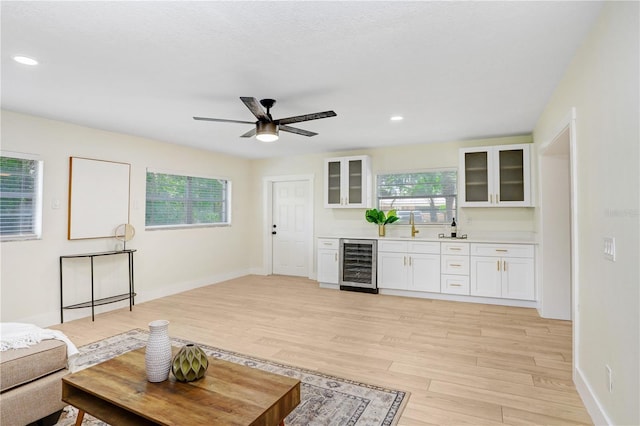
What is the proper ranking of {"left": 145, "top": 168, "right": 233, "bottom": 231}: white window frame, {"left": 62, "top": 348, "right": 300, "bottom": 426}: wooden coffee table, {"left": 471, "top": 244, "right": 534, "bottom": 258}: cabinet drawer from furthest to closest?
{"left": 145, "top": 168, "right": 233, "bottom": 231}: white window frame, {"left": 471, "top": 244, "right": 534, "bottom": 258}: cabinet drawer, {"left": 62, "top": 348, "right": 300, "bottom": 426}: wooden coffee table

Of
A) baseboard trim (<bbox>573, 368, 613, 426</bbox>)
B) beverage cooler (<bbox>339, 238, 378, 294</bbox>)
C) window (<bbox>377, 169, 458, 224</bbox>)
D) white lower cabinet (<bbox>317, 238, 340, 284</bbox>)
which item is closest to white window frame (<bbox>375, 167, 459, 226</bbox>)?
window (<bbox>377, 169, 458, 224</bbox>)

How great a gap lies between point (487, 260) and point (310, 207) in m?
3.35

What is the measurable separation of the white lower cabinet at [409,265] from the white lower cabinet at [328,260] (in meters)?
0.80

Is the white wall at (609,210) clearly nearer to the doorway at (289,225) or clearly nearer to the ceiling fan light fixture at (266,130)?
the ceiling fan light fixture at (266,130)

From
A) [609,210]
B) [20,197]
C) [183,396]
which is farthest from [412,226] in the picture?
[20,197]

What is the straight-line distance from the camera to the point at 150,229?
208 inches

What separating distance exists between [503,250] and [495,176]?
1.11 metres

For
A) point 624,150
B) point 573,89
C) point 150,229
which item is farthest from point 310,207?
point 624,150

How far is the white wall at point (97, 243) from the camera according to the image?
381 centimetres

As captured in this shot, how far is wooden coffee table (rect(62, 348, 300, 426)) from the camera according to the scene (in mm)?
1511

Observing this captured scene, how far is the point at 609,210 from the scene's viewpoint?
1.88 meters

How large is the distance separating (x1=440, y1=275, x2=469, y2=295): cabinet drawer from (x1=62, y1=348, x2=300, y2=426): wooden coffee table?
3.82m

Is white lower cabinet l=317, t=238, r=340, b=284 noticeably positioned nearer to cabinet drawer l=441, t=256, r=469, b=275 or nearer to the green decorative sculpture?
cabinet drawer l=441, t=256, r=469, b=275

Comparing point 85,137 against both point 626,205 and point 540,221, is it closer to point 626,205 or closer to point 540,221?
point 626,205
